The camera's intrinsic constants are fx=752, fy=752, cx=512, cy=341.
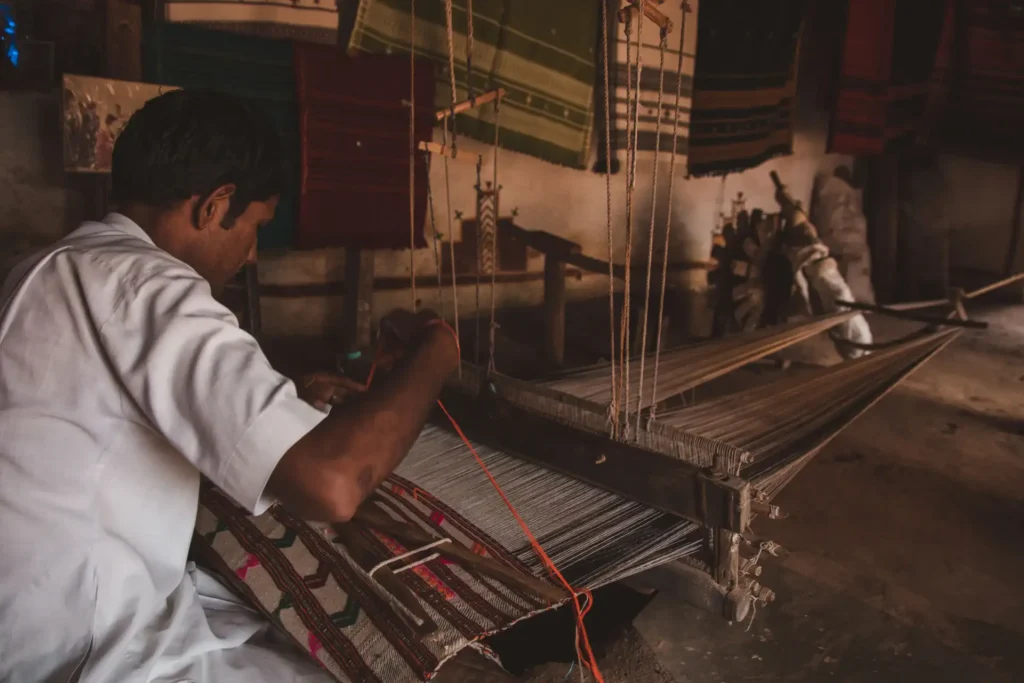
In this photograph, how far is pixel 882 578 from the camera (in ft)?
6.82

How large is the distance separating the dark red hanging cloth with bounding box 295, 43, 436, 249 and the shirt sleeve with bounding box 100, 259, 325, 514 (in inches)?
80.6

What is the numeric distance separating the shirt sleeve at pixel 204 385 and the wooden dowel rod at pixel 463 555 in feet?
1.18

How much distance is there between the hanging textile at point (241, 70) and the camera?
247 centimetres

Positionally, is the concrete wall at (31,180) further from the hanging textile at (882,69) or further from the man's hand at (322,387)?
the hanging textile at (882,69)

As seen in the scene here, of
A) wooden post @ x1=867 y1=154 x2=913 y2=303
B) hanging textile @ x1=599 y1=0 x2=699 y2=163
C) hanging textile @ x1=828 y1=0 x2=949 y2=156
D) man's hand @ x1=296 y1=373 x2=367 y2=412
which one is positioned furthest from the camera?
wooden post @ x1=867 y1=154 x2=913 y2=303

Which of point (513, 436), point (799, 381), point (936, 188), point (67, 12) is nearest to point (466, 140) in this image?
point (67, 12)

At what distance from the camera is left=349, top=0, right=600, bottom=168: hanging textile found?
298 centimetres

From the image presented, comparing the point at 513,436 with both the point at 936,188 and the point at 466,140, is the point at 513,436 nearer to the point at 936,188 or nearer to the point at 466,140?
the point at 466,140

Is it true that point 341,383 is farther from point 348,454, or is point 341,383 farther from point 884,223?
point 884,223

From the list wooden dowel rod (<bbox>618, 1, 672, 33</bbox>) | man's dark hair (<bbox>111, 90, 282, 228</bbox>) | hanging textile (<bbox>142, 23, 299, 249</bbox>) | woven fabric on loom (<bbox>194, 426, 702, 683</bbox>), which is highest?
hanging textile (<bbox>142, 23, 299, 249</bbox>)

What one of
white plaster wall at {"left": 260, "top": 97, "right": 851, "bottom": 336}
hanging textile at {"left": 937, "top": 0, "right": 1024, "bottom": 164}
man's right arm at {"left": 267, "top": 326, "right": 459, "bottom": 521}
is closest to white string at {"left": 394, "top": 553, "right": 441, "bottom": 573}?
man's right arm at {"left": 267, "top": 326, "right": 459, "bottom": 521}

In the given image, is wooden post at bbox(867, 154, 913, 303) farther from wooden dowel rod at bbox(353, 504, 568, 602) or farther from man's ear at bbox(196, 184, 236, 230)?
man's ear at bbox(196, 184, 236, 230)

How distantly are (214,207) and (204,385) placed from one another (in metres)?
0.32

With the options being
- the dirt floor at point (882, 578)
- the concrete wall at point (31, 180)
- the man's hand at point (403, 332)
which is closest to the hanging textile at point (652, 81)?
the dirt floor at point (882, 578)
